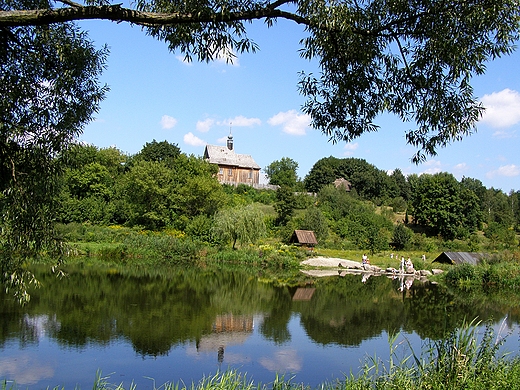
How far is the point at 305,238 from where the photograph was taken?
1204 inches

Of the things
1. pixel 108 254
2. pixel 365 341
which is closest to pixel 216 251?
pixel 108 254

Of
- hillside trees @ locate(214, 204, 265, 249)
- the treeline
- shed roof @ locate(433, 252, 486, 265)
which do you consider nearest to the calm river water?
shed roof @ locate(433, 252, 486, 265)

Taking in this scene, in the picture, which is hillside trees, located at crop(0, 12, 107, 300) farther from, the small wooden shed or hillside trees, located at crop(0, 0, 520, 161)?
the small wooden shed

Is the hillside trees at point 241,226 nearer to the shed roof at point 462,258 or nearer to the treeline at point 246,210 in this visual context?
the treeline at point 246,210

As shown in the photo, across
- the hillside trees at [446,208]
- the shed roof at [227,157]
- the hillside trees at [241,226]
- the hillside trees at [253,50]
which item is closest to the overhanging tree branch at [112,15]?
the hillside trees at [253,50]

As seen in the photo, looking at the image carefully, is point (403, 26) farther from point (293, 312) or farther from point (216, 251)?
point (216, 251)

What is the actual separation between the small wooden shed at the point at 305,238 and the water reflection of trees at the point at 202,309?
8.44 meters

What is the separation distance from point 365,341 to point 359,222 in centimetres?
2610

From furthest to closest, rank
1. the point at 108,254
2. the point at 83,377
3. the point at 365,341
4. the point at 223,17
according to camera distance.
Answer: the point at 108,254 < the point at 365,341 < the point at 83,377 < the point at 223,17

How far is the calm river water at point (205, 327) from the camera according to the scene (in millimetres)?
8516

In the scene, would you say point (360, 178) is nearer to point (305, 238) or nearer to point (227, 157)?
point (227, 157)

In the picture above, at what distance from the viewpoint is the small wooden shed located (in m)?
30.4

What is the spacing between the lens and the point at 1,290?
1488cm

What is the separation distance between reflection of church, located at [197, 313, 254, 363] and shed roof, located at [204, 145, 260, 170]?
42.4m
